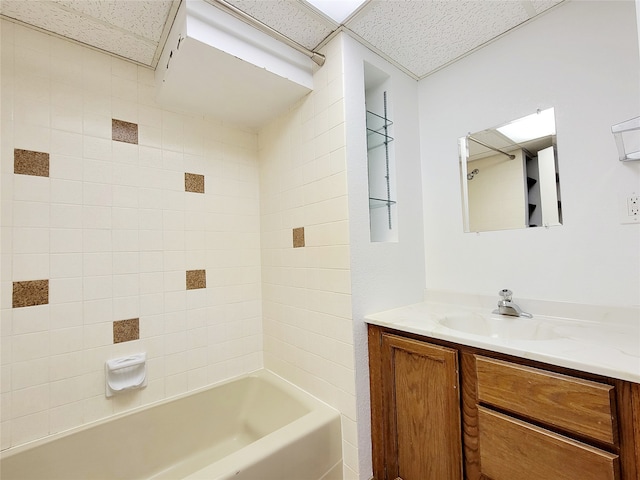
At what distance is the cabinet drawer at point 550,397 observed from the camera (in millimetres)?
759

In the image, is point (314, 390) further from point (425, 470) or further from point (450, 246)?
point (450, 246)

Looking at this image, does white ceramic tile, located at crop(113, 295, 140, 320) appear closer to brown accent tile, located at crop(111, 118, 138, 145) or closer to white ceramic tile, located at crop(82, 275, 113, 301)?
white ceramic tile, located at crop(82, 275, 113, 301)

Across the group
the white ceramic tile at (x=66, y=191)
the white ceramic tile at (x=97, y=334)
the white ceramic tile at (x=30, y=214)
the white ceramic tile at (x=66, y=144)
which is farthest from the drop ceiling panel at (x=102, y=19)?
the white ceramic tile at (x=97, y=334)

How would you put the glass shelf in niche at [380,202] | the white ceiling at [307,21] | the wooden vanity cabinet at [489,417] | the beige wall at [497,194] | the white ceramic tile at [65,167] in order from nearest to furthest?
the wooden vanity cabinet at [489,417], the white ceiling at [307,21], the white ceramic tile at [65,167], the beige wall at [497,194], the glass shelf in niche at [380,202]

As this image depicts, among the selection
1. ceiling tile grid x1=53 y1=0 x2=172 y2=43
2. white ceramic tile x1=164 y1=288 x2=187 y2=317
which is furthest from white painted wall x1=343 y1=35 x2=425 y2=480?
white ceramic tile x1=164 y1=288 x2=187 y2=317

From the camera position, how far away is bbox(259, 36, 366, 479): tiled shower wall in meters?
1.35

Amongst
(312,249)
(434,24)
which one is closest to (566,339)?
(312,249)

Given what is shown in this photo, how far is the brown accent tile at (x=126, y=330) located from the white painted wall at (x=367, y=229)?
3.66ft

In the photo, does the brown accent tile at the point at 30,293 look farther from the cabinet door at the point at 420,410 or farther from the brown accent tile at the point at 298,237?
the cabinet door at the point at 420,410

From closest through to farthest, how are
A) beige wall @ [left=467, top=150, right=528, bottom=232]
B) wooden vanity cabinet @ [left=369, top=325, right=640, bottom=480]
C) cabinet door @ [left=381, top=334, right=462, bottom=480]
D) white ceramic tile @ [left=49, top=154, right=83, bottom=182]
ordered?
wooden vanity cabinet @ [left=369, top=325, right=640, bottom=480] < cabinet door @ [left=381, top=334, right=462, bottom=480] < white ceramic tile @ [left=49, top=154, right=83, bottom=182] < beige wall @ [left=467, top=150, right=528, bottom=232]

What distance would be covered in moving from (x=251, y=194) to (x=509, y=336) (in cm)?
163

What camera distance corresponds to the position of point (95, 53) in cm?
140

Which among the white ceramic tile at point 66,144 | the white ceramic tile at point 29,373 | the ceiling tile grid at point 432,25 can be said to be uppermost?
the ceiling tile grid at point 432,25

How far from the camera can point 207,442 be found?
5.14 feet
